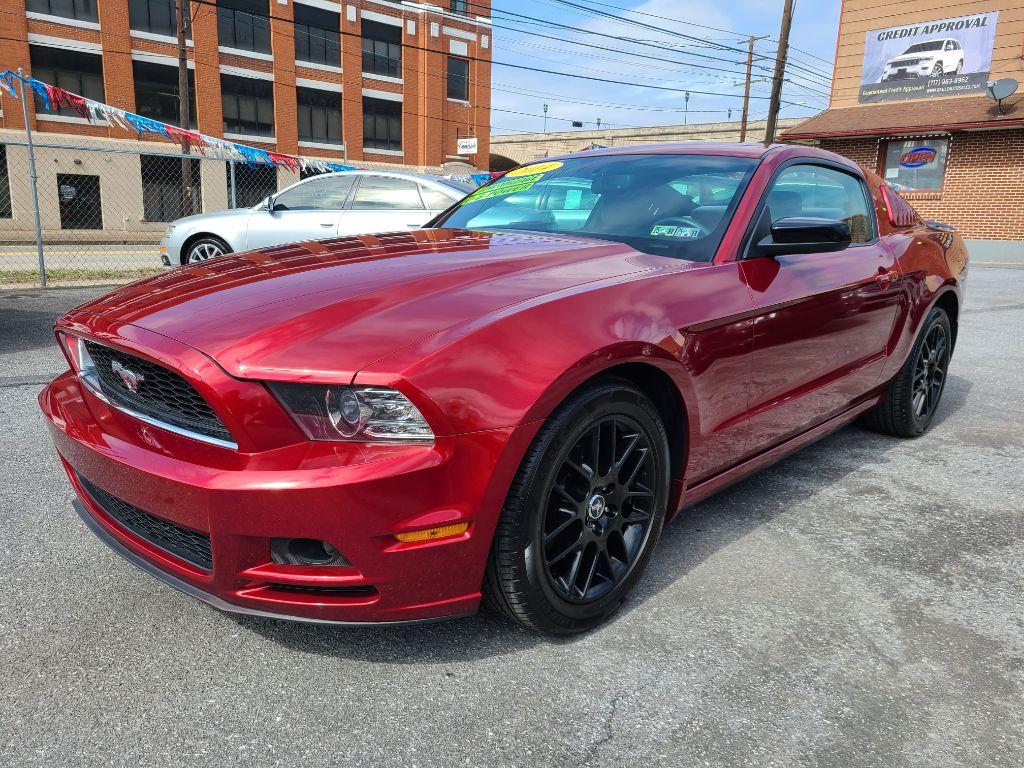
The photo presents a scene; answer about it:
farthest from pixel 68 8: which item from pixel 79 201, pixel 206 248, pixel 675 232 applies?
pixel 675 232

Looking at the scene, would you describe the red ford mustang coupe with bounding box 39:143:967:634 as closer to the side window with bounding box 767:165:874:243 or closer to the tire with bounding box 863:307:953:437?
the side window with bounding box 767:165:874:243

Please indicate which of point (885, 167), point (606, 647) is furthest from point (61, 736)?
point (885, 167)

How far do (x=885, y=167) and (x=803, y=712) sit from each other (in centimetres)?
2154

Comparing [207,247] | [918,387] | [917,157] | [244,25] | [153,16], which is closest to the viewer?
[918,387]

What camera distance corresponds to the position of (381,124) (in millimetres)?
35406

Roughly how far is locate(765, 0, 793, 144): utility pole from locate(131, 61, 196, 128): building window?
20.5m

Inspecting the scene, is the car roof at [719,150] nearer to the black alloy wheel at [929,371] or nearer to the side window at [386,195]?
the black alloy wheel at [929,371]

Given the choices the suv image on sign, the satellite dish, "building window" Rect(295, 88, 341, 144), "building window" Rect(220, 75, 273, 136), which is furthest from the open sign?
"building window" Rect(220, 75, 273, 136)

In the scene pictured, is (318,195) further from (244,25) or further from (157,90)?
(244,25)

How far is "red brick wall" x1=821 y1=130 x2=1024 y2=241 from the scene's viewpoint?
1827cm

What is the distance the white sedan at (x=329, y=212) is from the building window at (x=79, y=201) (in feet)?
67.5

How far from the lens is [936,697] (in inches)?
78.9

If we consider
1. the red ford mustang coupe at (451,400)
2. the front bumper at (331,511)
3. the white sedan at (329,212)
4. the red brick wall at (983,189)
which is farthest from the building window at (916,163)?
the front bumper at (331,511)

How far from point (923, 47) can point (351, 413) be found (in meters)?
22.8
